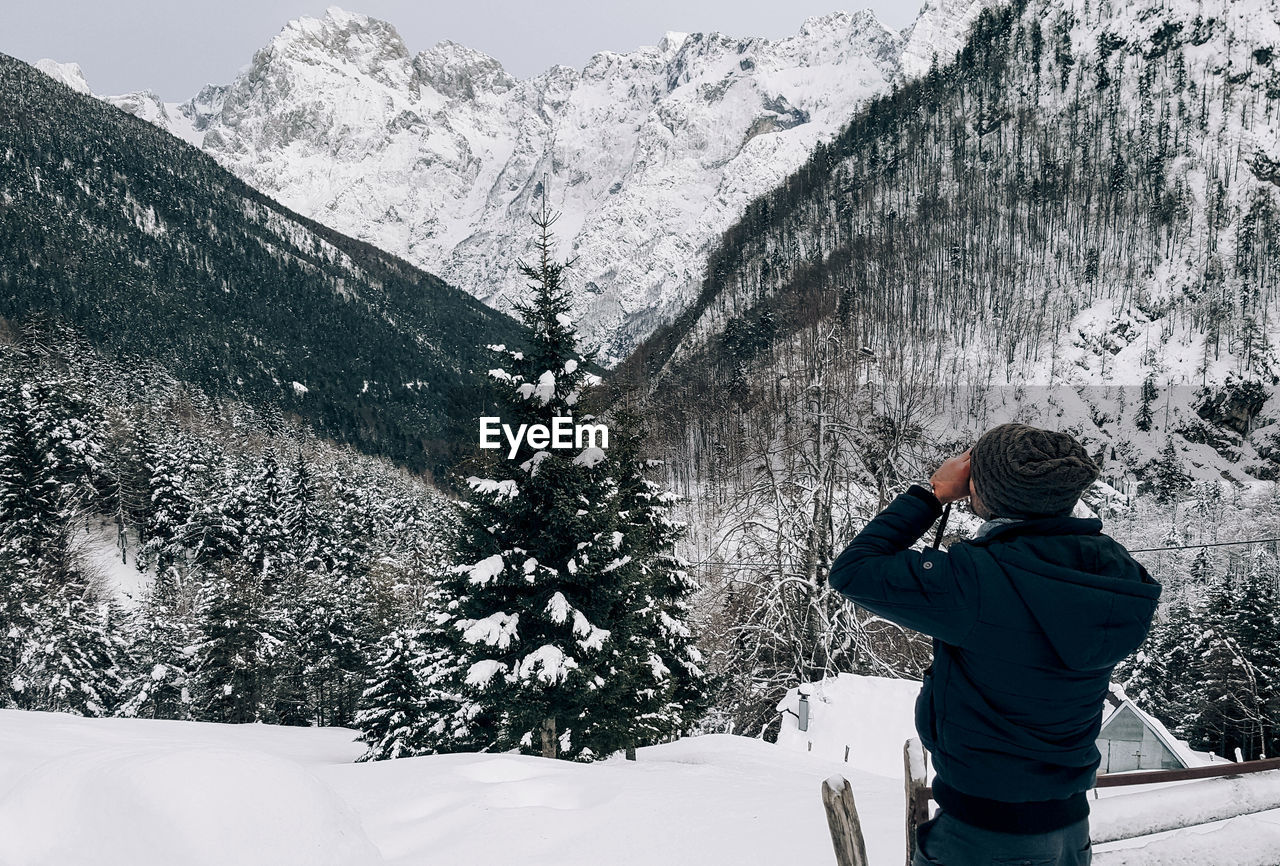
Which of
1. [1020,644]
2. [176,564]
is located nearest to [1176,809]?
[1020,644]

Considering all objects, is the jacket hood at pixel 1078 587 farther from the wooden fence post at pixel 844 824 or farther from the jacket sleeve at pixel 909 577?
the wooden fence post at pixel 844 824

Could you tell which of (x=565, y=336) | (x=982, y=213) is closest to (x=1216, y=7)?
(x=982, y=213)

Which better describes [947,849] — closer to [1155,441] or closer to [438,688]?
[438,688]

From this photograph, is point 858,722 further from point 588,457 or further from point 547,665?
point 588,457

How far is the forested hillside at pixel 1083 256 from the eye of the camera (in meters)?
88.7

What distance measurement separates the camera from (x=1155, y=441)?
94438 mm

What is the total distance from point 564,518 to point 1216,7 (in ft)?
608

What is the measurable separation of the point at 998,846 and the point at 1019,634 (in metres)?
0.59

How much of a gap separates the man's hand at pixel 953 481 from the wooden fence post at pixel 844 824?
1303mm

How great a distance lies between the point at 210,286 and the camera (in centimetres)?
14388

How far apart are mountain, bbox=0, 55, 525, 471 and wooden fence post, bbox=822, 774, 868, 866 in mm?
98110

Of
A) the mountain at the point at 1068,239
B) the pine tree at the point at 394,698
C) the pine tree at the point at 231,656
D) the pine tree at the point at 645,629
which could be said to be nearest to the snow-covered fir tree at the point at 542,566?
the pine tree at the point at 645,629

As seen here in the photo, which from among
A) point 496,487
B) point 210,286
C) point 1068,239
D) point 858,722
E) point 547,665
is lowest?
point 858,722

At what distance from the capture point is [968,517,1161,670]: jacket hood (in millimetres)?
1666
